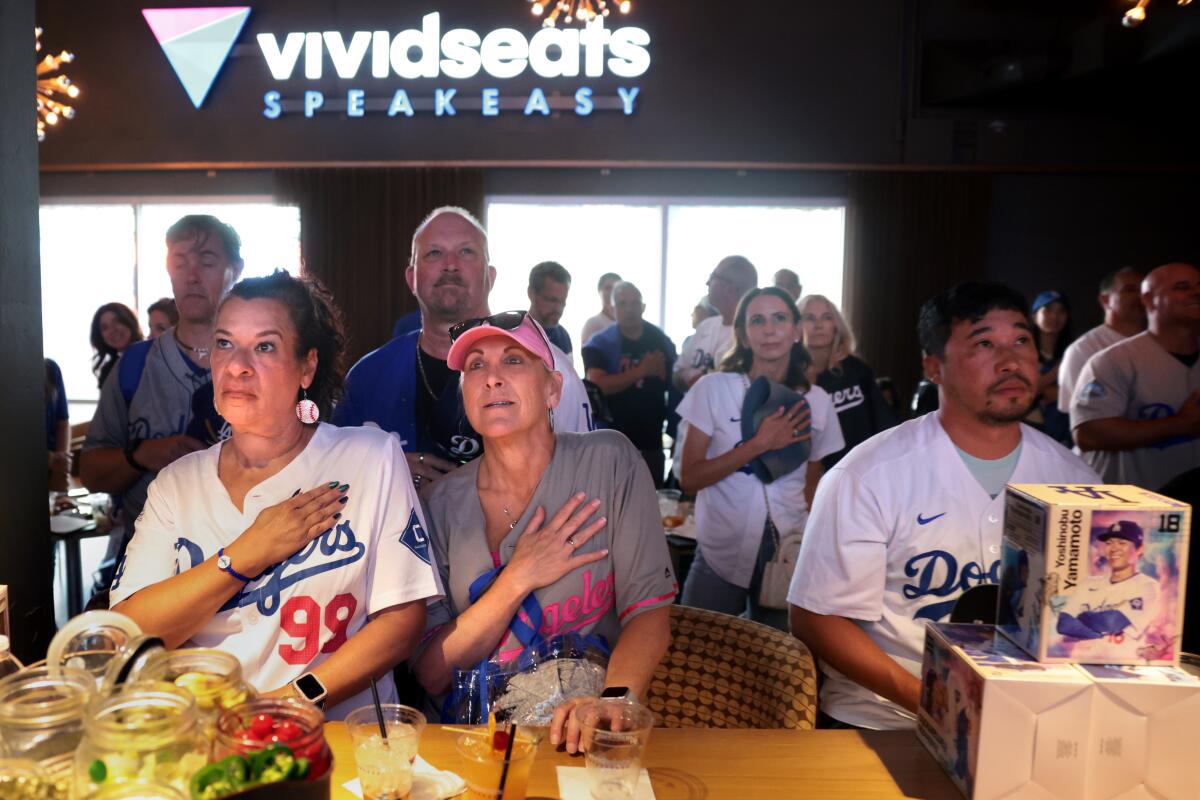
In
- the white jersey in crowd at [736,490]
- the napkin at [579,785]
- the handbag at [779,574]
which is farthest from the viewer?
the white jersey in crowd at [736,490]

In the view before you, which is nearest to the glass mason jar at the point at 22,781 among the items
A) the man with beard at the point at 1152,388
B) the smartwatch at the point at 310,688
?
the smartwatch at the point at 310,688

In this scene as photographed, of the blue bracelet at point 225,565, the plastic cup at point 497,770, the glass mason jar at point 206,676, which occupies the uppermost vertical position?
the glass mason jar at point 206,676

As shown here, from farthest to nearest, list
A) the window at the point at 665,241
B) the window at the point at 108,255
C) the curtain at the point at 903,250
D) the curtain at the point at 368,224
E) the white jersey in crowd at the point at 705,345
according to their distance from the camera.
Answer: the window at the point at 108,255 < the window at the point at 665,241 < the curtain at the point at 368,224 < the curtain at the point at 903,250 < the white jersey in crowd at the point at 705,345

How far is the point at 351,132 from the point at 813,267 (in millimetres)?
4876

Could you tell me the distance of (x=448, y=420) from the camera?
2.71m

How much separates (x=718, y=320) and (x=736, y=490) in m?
2.51

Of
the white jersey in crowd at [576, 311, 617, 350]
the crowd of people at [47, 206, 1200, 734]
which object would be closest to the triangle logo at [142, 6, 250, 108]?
the white jersey in crowd at [576, 311, 617, 350]

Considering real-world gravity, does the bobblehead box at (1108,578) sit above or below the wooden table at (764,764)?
above

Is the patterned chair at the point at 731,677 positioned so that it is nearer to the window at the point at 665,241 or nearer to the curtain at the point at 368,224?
the window at the point at 665,241

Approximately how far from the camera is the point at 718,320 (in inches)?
225

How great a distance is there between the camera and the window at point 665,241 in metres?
9.05

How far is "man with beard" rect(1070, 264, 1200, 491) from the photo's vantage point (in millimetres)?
3836

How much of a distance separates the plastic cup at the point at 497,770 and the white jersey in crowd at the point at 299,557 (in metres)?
0.51

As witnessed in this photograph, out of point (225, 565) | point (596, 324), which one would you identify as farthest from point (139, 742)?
point (596, 324)
